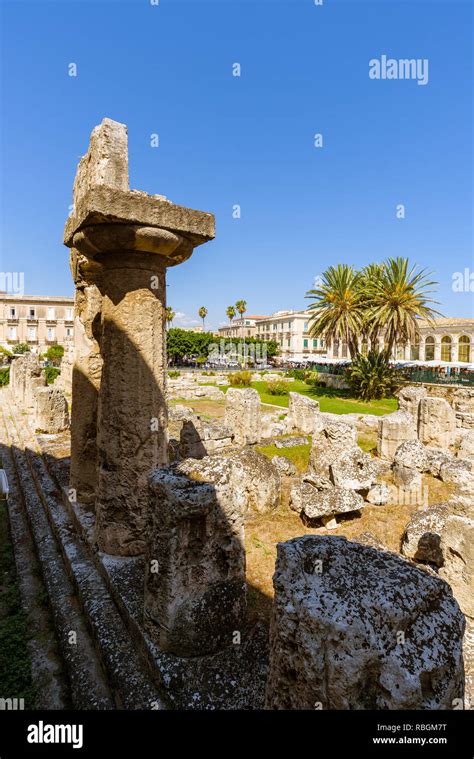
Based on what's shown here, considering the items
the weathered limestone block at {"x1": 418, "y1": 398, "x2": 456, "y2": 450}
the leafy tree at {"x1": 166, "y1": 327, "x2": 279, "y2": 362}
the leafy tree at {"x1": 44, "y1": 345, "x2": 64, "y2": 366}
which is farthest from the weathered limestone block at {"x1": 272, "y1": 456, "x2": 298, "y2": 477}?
the leafy tree at {"x1": 166, "y1": 327, "x2": 279, "y2": 362}

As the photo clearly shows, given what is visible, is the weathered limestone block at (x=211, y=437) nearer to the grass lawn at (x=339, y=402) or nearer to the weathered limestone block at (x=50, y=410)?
the weathered limestone block at (x=50, y=410)

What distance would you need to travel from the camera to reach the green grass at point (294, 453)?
368 inches

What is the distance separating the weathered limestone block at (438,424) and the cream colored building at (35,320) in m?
55.4

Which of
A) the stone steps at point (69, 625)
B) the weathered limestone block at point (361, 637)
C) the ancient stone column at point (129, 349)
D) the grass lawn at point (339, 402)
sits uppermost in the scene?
the ancient stone column at point (129, 349)

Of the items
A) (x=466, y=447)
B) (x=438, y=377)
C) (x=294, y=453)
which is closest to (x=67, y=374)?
(x=294, y=453)

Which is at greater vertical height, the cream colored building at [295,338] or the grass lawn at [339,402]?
the cream colored building at [295,338]

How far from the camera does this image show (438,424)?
1109 centimetres

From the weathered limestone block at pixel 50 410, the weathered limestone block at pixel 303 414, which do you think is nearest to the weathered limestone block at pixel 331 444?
the weathered limestone block at pixel 303 414

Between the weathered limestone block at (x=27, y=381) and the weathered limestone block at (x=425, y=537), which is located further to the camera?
the weathered limestone block at (x=27, y=381)

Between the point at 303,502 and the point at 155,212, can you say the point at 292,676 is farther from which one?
the point at 303,502

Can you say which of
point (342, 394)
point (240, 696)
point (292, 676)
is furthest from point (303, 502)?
point (342, 394)

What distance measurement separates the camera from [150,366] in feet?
11.5

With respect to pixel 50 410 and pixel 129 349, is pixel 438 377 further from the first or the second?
pixel 129 349
